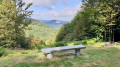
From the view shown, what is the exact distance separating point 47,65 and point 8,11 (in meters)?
12.1

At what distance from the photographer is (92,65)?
11.8 ft

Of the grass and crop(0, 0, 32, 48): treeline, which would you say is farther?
crop(0, 0, 32, 48): treeline

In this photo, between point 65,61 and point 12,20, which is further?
point 12,20

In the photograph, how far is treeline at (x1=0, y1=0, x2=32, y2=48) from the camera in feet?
41.8

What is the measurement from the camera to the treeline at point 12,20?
12750mm

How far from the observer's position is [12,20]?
13453 millimetres

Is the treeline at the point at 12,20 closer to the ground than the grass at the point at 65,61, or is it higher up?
higher up

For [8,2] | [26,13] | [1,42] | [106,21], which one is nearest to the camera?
[106,21]

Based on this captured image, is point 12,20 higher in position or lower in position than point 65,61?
higher

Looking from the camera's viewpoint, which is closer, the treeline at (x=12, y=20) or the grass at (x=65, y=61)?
the grass at (x=65, y=61)

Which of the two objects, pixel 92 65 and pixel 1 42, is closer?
pixel 92 65

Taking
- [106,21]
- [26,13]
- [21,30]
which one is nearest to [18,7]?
[26,13]

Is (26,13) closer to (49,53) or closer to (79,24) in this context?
(79,24)

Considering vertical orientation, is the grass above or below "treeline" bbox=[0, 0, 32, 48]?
below
